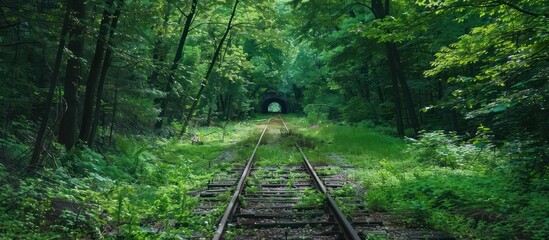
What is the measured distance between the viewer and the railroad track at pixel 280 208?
5.54 meters

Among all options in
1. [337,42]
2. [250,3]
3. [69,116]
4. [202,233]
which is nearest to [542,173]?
[202,233]

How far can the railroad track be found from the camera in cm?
554

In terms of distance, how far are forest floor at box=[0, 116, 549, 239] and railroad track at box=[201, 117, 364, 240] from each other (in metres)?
0.34

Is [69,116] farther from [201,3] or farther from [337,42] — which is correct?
[337,42]

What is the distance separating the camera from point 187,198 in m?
7.49

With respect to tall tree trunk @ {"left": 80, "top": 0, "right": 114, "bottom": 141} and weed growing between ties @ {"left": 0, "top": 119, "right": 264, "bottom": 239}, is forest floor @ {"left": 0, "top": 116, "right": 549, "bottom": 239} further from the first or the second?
tall tree trunk @ {"left": 80, "top": 0, "right": 114, "bottom": 141}

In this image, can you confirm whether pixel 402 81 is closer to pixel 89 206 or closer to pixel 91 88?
pixel 91 88

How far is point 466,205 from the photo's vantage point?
659 cm

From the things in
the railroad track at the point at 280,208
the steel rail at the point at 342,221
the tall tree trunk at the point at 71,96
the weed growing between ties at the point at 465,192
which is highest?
the tall tree trunk at the point at 71,96

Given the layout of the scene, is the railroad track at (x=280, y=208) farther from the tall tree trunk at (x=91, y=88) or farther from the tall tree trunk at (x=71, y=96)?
the tall tree trunk at (x=91, y=88)

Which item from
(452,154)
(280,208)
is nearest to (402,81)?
(452,154)

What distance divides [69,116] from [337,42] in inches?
535

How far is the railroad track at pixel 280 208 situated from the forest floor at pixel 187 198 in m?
0.34

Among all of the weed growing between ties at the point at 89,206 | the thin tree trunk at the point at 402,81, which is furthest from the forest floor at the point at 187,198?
the thin tree trunk at the point at 402,81
